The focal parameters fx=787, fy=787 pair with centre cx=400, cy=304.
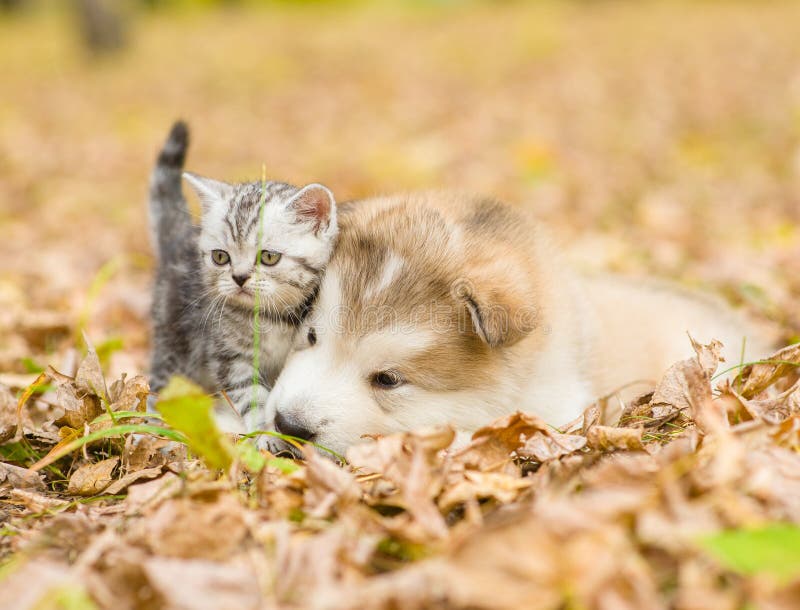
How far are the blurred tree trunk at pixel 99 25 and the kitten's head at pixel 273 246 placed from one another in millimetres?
15523

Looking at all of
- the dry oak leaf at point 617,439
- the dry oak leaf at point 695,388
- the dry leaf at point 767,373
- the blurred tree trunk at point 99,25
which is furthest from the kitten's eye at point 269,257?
the blurred tree trunk at point 99,25

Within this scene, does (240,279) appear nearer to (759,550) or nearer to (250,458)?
(250,458)

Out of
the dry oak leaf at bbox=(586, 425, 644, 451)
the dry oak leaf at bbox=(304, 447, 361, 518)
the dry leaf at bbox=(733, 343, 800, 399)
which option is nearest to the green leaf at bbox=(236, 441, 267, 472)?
the dry oak leaf at bbox=(304, 447, 361, 518)

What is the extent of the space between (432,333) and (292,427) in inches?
26.5

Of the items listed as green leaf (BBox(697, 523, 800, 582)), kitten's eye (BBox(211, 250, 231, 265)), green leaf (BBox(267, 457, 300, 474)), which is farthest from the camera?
kitten's eye (BBox(211, 250, 231, 265))

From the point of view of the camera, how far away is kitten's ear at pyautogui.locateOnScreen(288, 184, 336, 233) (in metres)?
3.41

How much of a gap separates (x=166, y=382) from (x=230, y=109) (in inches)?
405

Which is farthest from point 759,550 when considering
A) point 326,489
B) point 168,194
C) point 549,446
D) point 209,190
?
point 168,194

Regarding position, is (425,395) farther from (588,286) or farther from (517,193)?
(517,193)

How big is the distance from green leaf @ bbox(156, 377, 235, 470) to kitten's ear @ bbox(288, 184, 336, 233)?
3.59 feet

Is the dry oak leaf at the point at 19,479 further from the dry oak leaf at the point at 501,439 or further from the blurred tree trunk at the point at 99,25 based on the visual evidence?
the blurred tree trunk at the point at 99,25

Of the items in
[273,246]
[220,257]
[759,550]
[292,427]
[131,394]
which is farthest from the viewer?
[220,257]

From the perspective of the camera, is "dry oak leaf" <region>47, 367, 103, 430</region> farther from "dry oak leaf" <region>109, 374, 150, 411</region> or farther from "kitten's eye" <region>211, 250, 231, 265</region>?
"kitten's eye" <region>211, 250, 231, 265</region>

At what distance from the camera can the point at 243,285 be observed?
11.2 feet
